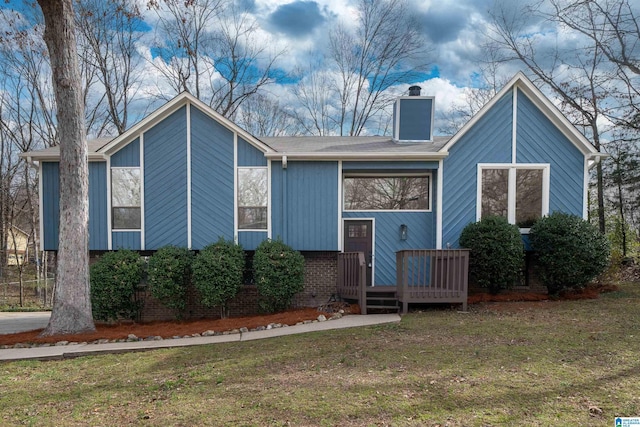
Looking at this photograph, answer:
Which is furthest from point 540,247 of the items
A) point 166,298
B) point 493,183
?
point 166,298

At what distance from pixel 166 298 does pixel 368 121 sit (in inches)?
633

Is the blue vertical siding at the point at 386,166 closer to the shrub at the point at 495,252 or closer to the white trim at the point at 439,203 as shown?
the white trim at the point at 439,203

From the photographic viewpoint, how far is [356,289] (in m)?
9.06

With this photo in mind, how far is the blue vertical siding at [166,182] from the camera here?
986 cm

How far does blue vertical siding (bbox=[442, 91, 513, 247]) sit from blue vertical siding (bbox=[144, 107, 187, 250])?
670 cm

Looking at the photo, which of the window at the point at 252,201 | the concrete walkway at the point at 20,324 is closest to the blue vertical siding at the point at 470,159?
the window at the point at 252,201

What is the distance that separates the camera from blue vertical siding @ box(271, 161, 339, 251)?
9.94m

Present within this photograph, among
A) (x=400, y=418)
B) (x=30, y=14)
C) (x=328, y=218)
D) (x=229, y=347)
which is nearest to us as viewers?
(x=400, y=418)

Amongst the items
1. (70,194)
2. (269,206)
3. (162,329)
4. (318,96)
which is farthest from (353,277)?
(318,96)

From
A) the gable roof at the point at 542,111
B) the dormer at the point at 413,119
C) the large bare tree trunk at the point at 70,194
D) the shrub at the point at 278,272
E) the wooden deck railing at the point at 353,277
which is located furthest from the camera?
the dormer at the point at 413,119

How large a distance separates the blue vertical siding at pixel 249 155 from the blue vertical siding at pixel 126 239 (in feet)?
10.6

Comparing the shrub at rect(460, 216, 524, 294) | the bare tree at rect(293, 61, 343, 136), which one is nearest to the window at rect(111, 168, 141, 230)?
the shrub at rect(460, 216, 524, 294)

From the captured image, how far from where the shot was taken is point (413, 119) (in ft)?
36.9

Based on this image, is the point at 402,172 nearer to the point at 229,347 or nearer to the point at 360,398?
the point at 229,347
